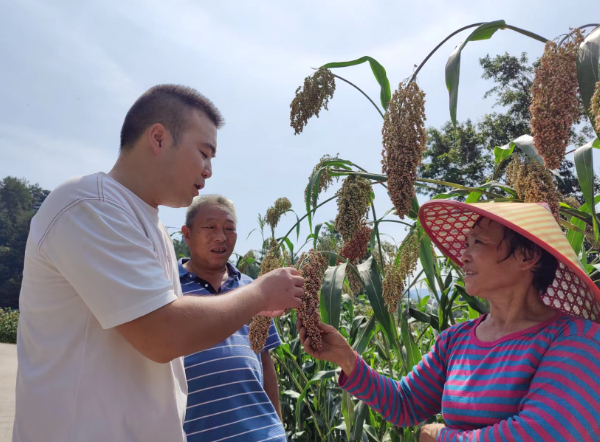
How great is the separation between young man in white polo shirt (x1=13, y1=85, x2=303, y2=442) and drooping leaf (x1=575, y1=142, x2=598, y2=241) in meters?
0.85

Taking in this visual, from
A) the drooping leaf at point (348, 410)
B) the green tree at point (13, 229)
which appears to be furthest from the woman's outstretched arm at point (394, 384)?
the green tree at point (13, 229)

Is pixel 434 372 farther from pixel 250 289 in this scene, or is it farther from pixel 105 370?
pixel 105 370

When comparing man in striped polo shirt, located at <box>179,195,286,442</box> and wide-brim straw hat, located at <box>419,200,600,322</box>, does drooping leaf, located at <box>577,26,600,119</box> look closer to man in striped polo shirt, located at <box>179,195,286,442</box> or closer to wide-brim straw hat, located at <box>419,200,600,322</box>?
wide-brim straw hat, located at <box>419,200,600,322</box>

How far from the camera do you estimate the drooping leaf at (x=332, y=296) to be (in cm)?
193

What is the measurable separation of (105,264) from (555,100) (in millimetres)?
1167

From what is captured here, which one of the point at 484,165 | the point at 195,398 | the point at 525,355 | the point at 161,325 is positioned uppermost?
the point at 484,165

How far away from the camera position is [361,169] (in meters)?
1.96

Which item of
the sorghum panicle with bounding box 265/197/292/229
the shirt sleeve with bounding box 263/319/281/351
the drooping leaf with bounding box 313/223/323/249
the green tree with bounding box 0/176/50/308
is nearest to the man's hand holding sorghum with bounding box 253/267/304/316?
the shirt sleeve with bounding box 263/319/281/351

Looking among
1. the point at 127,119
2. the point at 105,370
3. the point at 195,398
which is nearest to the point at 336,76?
the point at 127,119

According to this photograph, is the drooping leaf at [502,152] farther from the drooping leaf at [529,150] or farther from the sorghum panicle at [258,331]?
the sorghum panicle at [258,331]

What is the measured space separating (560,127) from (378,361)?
2.70m

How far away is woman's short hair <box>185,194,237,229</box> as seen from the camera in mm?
2723

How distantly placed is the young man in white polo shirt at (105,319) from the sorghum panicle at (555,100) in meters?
0.74

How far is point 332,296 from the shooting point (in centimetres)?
193
